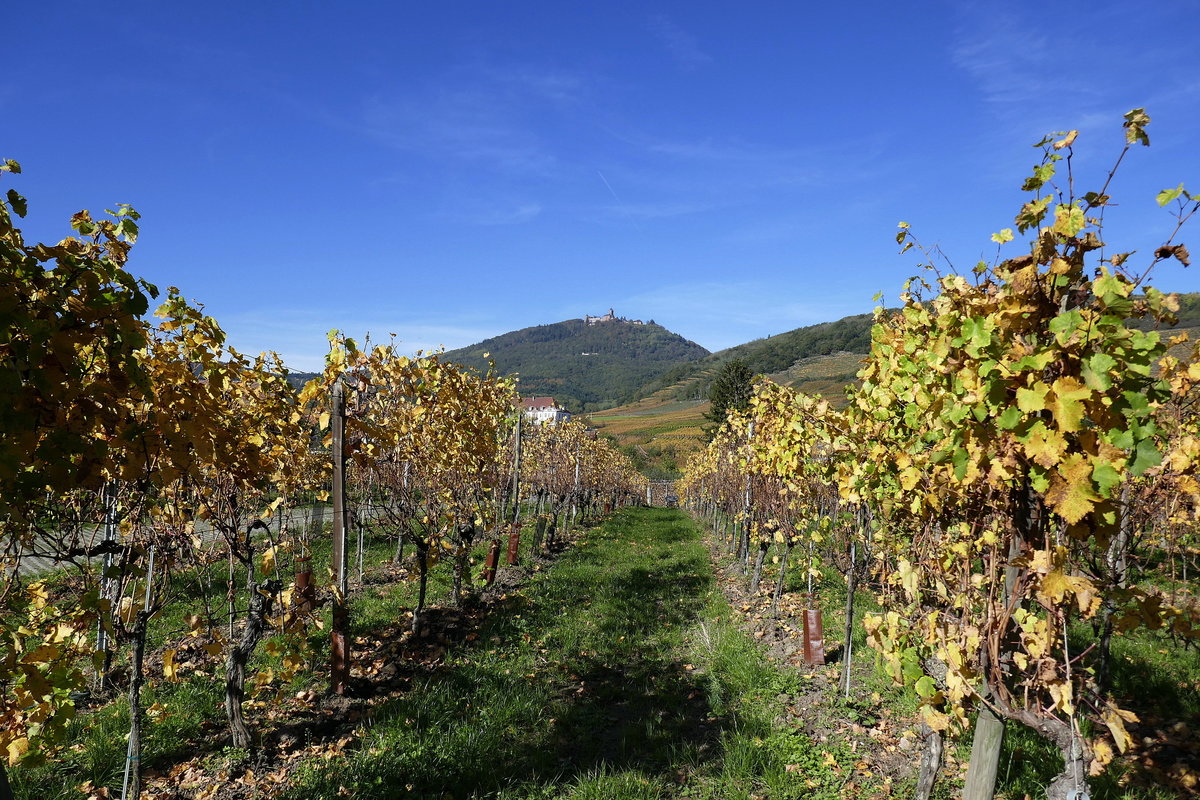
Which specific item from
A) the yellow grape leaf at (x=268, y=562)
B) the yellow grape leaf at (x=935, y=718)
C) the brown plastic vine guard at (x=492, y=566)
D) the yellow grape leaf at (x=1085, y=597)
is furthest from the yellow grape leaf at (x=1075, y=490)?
the brown plastic vine guard at (x=492, y=566)

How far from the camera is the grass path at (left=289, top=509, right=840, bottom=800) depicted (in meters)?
4.27

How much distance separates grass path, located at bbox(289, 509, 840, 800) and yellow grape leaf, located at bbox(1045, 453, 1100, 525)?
316cm

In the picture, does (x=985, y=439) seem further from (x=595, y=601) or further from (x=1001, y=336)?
(x=595, y=601)

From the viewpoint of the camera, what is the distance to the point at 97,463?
2.09m

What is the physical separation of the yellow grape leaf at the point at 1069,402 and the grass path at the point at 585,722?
11.3 ft

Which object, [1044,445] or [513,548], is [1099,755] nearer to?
[1044,445]

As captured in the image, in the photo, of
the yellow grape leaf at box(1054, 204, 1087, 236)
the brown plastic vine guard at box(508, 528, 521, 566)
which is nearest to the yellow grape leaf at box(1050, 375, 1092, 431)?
the yellow grape leaf at box(1054, 204, 1087, 236)

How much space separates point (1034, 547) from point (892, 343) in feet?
4.38

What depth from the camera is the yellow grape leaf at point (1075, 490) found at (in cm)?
203

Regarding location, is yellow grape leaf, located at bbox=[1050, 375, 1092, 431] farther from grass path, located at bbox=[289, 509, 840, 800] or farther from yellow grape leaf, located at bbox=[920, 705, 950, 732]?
grass path, located at bbox=[289, 509, 840, 800]

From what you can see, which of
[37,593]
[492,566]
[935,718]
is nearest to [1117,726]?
[935,718]

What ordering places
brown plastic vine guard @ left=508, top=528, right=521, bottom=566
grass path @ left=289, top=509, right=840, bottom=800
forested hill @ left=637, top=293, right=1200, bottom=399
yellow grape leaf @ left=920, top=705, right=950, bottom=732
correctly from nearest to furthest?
yellow grape leaf @ left=920, top=705, right=950, bottom=732, grass path @ left=289, top=509, right=840, bottom=800, brown plastic vine guard @ left=508, top=528, right=521, bottom=566, forested hill @ left=637, top=293, right=1200, bottom=399

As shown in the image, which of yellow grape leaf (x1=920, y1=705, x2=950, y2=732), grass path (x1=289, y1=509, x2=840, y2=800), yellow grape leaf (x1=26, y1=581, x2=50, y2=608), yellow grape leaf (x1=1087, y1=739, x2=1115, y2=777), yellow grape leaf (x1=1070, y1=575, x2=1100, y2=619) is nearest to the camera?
yellow grape leaf (x1=1070, y1=575, x2=1100, y2=619)

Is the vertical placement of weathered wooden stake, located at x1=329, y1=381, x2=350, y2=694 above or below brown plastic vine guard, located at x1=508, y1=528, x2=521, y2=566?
above
